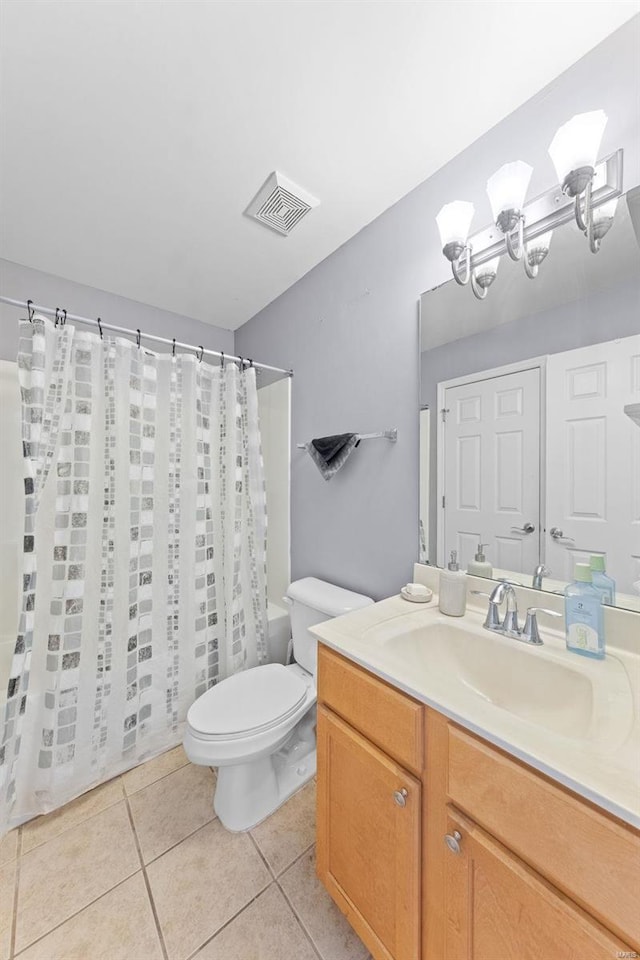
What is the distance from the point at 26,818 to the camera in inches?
50.3

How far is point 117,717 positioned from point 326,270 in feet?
7.29

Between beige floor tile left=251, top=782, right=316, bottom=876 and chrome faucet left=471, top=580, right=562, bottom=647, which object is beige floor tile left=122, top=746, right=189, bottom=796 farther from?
chrome faucet left=471, top=580, right=562, bottom=647

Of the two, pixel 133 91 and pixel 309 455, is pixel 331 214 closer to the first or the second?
pixel 133 91

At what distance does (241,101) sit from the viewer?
3.42 feet

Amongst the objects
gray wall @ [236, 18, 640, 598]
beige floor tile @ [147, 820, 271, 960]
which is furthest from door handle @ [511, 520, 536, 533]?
beige floor tile @ [147, 820, 271, 960]

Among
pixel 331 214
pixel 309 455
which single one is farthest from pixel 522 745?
pixel 331 214

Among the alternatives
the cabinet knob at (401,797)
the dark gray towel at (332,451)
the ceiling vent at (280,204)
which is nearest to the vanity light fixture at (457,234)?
the ceiling vent at (280,204)

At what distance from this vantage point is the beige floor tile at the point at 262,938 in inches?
36.3

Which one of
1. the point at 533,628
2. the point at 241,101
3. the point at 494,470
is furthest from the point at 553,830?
the point at 241,101

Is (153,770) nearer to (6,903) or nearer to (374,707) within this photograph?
(6,903)

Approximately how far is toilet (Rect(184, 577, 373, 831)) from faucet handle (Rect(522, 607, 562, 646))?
0.65 metres

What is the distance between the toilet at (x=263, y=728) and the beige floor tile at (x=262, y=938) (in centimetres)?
26

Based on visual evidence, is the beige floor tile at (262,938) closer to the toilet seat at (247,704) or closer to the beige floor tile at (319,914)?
the beige floor tile at (319,914)

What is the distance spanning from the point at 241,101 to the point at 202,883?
238cm
